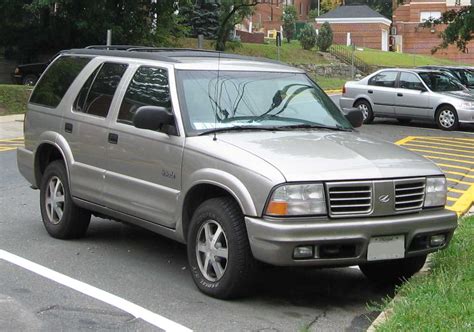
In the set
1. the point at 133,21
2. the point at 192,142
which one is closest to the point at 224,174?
the point at 192,142

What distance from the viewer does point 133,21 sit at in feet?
90.5

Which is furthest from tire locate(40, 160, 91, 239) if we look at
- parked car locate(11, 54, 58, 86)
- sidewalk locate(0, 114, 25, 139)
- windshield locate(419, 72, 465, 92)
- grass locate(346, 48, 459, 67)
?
grass locate(346, 48, 459, 67)

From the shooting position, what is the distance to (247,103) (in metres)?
5.92

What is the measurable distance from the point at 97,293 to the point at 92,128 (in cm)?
183

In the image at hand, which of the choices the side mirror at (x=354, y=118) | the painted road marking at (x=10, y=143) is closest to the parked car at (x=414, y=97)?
the painted road marking at (x=10, y=143)

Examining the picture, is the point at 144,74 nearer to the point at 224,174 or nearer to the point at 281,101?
the point at 281,101

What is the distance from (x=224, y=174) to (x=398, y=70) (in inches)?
582

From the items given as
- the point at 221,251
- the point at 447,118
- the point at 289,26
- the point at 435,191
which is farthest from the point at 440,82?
the point at 289,26

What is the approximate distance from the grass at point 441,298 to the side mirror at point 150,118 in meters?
2.29

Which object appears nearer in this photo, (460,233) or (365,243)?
(365,243)

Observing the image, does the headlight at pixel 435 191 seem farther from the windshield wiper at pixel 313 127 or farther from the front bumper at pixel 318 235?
the windshield wiper at pixel 313 127

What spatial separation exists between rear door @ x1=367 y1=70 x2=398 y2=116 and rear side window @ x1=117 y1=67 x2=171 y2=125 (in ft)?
44.0

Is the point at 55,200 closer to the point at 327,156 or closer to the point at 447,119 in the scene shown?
the point at 327,156

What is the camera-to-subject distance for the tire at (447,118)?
1769 cm
